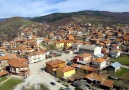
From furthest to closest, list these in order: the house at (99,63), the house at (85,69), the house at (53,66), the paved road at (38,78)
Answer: the house at (99,63) → the house at (53,66) → the house at (85,69) → the paved road at (38,78)

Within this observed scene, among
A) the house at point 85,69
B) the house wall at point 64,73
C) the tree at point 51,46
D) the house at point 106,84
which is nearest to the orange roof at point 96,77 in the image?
the house at point 106,84

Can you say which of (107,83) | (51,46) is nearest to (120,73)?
(107,83)

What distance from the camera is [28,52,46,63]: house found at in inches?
1943

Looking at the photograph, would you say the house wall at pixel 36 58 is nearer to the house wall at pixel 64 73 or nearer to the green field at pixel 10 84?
the green field at pixel 10 84

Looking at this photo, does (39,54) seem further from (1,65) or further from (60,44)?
(60,44)

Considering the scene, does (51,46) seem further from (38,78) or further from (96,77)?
(96,77)

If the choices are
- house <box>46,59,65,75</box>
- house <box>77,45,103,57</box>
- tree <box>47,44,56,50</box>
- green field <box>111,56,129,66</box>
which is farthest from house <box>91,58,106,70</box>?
tree <box>47,44,56,50</box>

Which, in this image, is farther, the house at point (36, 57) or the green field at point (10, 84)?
the house at point (36, 57)

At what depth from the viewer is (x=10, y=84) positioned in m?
34.8

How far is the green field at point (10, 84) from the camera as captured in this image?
33612mm

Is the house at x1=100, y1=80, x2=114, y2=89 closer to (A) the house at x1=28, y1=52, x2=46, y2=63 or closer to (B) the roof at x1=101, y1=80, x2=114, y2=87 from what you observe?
(B) the roof at x1=101, y1=80, x2=114, y2=87

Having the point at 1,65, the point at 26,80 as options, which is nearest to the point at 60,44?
the point at 1,65

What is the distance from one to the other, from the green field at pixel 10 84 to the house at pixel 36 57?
513 inches

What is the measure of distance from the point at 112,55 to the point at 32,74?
22594 mm
